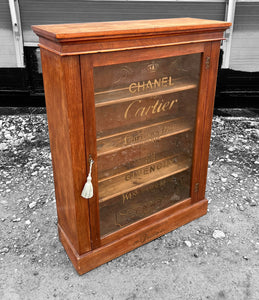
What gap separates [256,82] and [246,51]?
0.49 metres

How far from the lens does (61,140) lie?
1.88 m

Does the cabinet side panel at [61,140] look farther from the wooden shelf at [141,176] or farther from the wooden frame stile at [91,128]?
the wooden shelf at [141,176]

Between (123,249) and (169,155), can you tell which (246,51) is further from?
(123,249)

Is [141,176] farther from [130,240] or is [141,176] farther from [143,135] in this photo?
[130,240]

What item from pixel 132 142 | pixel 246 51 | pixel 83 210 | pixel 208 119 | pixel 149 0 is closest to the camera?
pixel 83 210

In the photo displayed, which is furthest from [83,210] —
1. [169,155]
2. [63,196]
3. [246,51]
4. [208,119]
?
[246,51]

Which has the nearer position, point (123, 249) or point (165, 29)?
point (165, 29)

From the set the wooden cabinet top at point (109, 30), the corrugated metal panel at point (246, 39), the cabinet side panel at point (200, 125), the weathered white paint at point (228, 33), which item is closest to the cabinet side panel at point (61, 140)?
the wooden cabinet top at point (109, 30)

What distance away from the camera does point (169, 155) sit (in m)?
2.42

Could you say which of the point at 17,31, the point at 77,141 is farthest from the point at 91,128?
the point at 17,31

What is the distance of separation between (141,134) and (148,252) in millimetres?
871

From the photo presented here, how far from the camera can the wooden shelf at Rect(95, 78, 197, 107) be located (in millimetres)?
1837

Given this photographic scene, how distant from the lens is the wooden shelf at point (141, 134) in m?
2.03

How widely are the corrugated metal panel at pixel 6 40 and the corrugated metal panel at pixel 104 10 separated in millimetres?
191
